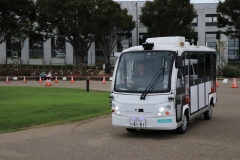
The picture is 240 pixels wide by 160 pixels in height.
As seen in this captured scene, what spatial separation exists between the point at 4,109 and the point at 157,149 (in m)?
8.07

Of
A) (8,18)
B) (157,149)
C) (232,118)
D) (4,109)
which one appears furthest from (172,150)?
(8,18)

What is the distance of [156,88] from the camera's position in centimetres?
911

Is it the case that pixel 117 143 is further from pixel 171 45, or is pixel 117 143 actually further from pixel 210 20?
pixel 210 20

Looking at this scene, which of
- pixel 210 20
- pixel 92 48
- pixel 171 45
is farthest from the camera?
pixel 92 48

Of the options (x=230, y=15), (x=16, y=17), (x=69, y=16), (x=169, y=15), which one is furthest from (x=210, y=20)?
(x=16, y=17)

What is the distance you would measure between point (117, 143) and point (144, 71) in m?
1.96

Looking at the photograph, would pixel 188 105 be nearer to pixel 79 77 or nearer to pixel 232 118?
pixel 232 118

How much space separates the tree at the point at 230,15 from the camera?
4656cm

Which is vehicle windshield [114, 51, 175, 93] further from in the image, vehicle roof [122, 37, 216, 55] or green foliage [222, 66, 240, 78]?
green foliage [222, 66, 240, 78]

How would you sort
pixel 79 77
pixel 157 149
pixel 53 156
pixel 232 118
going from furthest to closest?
pixel 79 77, pixel 232 118, pixel 157 149, pixel 53 156

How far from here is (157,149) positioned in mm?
7965

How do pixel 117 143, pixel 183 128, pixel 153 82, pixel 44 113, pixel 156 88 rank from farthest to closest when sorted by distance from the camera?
pixel 44 113
pixel 183 128
pixel 153 82
pixel 156 88
pixel 117 143

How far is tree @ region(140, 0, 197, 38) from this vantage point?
45.3m

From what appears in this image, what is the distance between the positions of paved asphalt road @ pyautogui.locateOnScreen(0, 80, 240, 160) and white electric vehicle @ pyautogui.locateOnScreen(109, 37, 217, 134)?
16.8 inches
